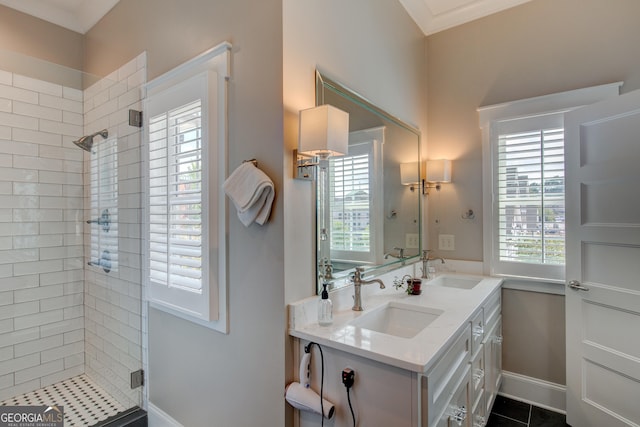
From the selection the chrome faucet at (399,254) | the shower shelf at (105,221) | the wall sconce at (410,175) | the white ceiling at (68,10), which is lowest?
the chrome faucet at (399,254)

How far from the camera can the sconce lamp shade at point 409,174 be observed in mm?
2438

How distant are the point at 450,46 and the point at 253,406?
3057 mm

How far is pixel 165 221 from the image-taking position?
1.93 m

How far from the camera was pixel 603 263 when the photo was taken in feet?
6.42

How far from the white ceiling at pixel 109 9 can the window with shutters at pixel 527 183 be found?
0.81 metres

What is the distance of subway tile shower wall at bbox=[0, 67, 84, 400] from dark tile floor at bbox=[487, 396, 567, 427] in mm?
3193

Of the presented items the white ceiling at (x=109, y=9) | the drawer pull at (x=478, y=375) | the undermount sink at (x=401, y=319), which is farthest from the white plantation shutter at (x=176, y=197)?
the drawer pull at (x=478, y=375)

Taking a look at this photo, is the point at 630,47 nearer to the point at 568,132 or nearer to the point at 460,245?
the point at 568,132

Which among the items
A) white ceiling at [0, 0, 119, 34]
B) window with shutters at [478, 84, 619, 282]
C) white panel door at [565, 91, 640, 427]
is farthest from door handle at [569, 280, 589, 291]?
white ceiling at [0, 0, 119, 34]

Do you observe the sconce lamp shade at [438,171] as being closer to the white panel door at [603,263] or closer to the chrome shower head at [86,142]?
the white panel door at [603,263]

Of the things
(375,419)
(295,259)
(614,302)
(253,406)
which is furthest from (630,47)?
(253,406)

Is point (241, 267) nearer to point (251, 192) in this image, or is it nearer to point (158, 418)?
point (251, 192)

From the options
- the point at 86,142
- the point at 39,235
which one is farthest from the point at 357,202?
the point at 39,235

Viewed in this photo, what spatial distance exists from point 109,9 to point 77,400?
2897mm
